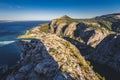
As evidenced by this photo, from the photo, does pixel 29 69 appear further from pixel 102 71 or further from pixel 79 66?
pixel 102 71

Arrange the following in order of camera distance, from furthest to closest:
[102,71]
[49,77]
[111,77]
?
1. [102,71]
2. [111,77]
3. [49,77]

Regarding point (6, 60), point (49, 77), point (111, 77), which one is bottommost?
point (111, 77)

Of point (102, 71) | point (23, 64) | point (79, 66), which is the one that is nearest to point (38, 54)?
point (23, 64)

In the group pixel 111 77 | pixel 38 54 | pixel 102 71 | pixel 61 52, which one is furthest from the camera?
pixel 102 71

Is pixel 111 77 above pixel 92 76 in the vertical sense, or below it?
below

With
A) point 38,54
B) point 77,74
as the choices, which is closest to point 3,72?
point 38,54

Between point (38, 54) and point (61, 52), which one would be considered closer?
point (38, 54)

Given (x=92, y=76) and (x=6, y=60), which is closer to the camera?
(x=92, y=76)

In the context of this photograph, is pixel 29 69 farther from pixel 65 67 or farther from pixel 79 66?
pixel 79 66

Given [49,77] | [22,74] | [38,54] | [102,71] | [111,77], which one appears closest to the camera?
[49,77]
